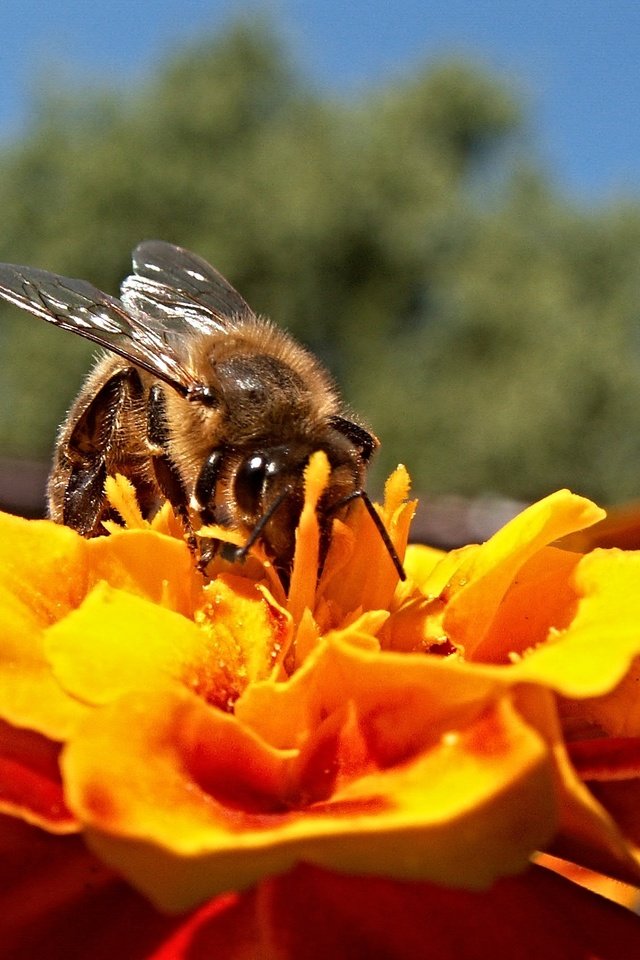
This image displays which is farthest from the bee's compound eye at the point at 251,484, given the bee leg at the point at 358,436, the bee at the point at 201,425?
the bee leg at the point at 358,436

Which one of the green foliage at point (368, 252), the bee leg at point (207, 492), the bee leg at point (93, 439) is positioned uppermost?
the bee leg at point (207, 492)

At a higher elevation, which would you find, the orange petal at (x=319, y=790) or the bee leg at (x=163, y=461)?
the orange petal at (x=319, y=790)

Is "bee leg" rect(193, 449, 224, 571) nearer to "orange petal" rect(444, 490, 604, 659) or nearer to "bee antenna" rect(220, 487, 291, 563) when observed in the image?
"bee antenna" rect(220, 487, 291, 563)

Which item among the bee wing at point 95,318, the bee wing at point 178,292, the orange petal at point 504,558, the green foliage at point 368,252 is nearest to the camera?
the orange petal at point 504,558

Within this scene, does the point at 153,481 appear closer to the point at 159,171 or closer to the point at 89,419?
the point at 89,419

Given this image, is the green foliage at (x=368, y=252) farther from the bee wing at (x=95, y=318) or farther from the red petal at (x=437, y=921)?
the red petal at (x=437, y=921)

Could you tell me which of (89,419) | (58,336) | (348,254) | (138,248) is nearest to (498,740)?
(89,419)

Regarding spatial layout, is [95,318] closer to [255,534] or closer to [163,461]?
[163,461]
